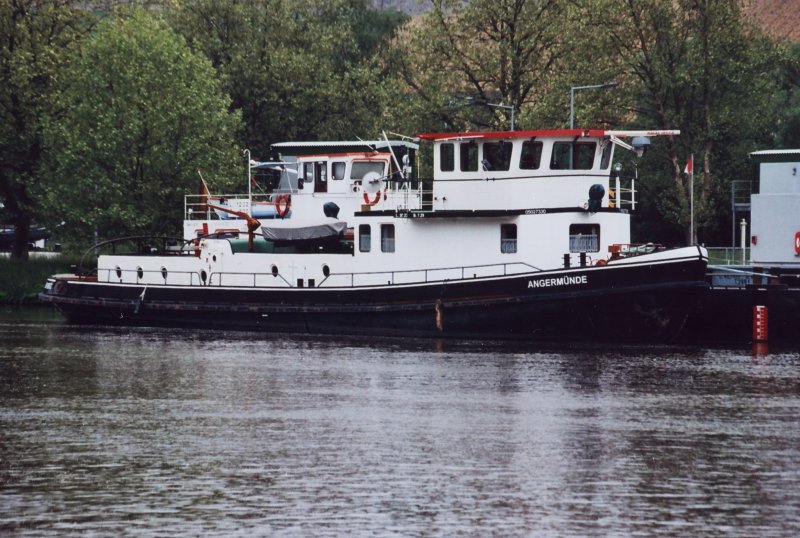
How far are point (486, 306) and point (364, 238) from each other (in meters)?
5.03

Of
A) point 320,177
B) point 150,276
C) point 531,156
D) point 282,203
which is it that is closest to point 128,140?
point 282,203

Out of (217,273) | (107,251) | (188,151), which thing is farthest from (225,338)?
(107,251)

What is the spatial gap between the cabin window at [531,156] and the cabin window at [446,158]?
211cm

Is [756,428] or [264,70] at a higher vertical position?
[264,70]

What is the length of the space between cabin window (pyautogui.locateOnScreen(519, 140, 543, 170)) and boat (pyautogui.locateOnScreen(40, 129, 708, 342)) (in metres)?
0.04

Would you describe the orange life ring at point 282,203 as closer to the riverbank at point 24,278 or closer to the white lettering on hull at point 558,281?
the white lettering on hull at point 558,281

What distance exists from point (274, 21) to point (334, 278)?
33497 millimetres

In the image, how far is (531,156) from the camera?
39.5 meters

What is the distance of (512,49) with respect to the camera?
204 ft

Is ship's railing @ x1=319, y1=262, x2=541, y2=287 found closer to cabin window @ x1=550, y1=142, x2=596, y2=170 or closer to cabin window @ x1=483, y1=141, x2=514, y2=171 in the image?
cabin window @ x1=483, y1=141, x2=514, y2=171

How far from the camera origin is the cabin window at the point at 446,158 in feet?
133

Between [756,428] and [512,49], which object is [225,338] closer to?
[756,428]

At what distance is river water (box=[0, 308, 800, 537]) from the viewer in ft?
61.3

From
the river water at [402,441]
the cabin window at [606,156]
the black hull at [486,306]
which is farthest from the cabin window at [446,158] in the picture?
the river water at [402,441]
